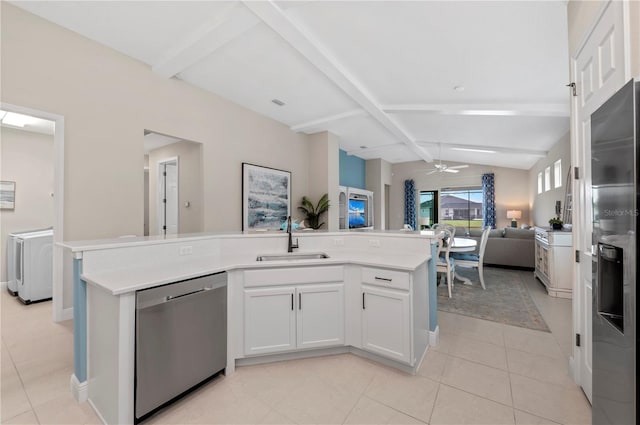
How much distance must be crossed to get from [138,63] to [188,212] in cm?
217

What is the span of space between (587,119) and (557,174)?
4586mm

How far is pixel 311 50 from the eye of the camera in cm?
285

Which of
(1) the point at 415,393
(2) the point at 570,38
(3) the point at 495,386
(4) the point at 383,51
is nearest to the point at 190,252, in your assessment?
(1) the point at 415,393

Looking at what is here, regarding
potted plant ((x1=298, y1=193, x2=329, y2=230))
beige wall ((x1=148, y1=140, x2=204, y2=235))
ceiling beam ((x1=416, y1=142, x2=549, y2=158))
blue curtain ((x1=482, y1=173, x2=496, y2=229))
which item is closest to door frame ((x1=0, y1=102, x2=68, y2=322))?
beige wall ((x1=148, y1=140, x2=204, y2=235))

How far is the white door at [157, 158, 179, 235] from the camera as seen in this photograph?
499 centimetres

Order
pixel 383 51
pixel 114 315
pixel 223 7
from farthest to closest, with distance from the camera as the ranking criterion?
pixel 383 51, pixel 223 7, pixel 114 315

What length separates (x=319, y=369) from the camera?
82.0 inches

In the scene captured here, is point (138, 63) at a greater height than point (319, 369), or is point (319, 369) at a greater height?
point (138, 63)

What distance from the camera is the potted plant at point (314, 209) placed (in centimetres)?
577

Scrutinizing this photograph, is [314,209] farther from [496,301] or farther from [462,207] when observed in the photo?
[462,207]

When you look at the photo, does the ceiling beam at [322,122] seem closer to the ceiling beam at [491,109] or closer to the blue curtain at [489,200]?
the ceiling beam at [491,109]

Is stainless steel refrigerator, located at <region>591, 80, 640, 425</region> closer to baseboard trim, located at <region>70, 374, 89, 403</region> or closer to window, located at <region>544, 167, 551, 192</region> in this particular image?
baseboard trim, located at <region>70, 374, 89, 403</region>

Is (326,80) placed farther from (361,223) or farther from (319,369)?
(361,223)

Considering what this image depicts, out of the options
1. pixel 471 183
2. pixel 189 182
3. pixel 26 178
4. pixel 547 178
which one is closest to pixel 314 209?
pixel 189 182
